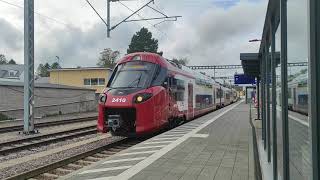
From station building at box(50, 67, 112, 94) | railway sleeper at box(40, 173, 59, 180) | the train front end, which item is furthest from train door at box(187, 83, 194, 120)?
station building at box(50, 67, 112, 94)

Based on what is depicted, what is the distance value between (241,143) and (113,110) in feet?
14.7

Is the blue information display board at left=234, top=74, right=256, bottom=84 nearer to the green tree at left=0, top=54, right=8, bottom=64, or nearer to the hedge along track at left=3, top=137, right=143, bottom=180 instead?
the hedge along track at left=3, top=137, right=143, bottom=180

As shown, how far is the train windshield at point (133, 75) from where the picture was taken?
16391mm

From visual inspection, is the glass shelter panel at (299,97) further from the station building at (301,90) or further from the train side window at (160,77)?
the train side window at (160,77)

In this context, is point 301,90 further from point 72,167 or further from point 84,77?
point 84,77

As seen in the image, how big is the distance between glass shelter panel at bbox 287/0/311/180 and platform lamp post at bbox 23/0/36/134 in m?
18.5

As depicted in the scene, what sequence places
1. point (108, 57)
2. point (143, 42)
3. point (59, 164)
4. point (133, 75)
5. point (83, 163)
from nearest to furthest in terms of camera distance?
1. point (59, 164)
2. point (83, 163)
3. point (133, 75)
4. point (143, 42)
5. point (108, 57)

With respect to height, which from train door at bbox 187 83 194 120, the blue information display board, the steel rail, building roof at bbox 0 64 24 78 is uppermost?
building roof at bbox 0 64 24 78

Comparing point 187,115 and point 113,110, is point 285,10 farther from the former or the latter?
point 187,115

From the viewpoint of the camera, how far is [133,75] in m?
16.8

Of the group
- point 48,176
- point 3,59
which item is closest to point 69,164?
point 48,176

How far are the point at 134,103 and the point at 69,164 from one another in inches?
172

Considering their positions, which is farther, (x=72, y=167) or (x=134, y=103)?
(x=134, y=103)

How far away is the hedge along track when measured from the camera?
9.65 m
